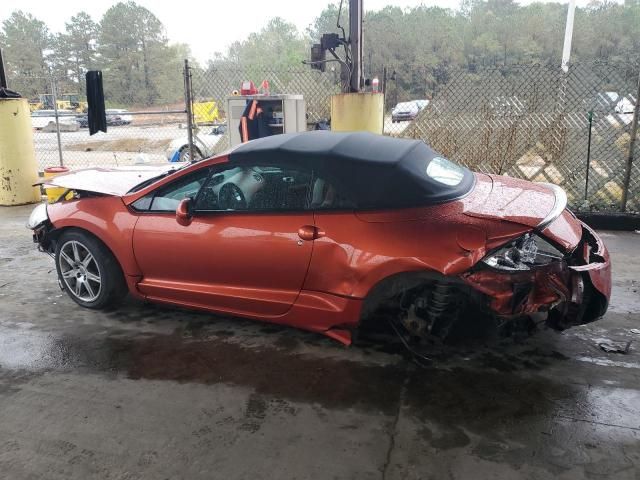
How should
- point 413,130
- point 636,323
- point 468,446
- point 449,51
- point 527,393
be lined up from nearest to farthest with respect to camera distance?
point 468,446 < point 527,393 < point 636,323 < point 413,130 < point 449,51

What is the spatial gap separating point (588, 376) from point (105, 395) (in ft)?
10.2

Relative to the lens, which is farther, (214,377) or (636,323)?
(636,323)

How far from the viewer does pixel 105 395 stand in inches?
127

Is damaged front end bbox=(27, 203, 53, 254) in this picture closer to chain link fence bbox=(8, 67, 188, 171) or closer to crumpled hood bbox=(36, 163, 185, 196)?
crumpled hood bbox=(36, 163, 185, 196)

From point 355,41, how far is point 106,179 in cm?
470

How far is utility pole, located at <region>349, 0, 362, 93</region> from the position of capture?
7597 mm

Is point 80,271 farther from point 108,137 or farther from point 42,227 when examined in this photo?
point 108,137

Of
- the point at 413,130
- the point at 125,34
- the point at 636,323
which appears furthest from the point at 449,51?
the point at 636,323

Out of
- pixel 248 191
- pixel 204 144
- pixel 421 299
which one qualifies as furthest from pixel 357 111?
pixel 421 299

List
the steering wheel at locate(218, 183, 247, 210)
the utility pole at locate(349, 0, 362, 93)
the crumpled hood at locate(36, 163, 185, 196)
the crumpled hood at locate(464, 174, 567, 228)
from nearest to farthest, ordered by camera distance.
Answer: the crumpled hood at locate(464, 174, 567, 228), the steering wheel at locate(218, 183, 247, 210), the crumpled hood at locate(36, 163, 185, 196), the utility pole at locate(349, 0, 362, 93)

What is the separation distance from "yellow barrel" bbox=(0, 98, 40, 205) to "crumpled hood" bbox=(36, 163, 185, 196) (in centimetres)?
503

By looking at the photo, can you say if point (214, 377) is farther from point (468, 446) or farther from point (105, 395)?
point (468, 446)

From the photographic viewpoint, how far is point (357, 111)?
25.8 ft

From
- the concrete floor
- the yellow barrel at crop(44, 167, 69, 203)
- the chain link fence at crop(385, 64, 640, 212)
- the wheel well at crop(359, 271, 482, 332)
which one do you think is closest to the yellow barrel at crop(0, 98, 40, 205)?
the yellow barrel at crop(44, 167, 69, 203)
